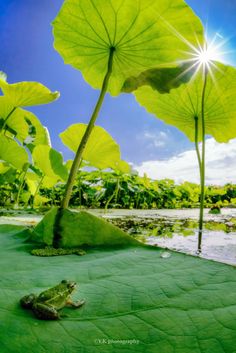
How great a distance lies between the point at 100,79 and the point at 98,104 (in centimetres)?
55

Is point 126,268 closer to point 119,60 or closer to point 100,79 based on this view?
point 119,60

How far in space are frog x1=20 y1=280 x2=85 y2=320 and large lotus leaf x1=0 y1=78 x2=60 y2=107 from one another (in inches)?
45.8

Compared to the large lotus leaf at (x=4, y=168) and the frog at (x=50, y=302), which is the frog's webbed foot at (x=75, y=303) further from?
the large lotus leaf at (x=4, y=168)

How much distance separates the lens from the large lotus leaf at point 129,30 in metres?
0.94

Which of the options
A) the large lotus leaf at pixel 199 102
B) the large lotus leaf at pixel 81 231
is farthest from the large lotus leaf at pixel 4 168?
the large lotus leaf at pixel 81 231

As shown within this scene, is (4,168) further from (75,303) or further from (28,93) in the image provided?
(75,303)

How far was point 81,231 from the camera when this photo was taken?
820mm

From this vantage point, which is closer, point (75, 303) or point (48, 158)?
point (75, 303)

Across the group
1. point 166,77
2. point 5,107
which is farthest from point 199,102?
point 5,107

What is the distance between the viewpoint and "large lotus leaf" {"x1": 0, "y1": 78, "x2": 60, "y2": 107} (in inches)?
57.7

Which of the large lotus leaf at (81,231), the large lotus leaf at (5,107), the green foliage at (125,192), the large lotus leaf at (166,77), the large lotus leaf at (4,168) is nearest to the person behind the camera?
the large lotus leaf at (81,231)

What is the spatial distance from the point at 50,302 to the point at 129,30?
0.84 metres

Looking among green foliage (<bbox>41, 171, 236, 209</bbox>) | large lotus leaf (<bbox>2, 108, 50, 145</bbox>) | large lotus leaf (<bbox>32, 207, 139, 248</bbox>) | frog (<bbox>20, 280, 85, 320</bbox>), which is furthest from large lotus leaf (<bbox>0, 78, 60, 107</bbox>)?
green foliage (<bbox>41, 171, 236, 209</bbox>)

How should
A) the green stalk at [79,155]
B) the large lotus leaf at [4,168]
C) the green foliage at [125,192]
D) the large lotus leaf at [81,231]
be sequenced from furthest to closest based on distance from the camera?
the green foliage at [125,192] → the large lotus leaf at [4,168] → the green stalk at [79,155] → the large lotus leaf at [81,231]
